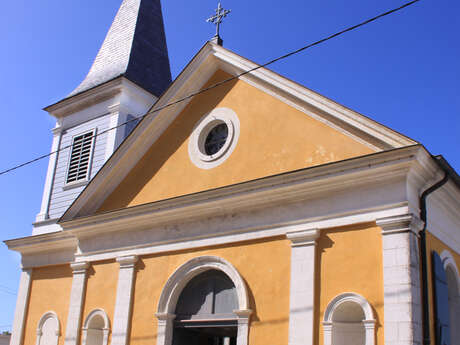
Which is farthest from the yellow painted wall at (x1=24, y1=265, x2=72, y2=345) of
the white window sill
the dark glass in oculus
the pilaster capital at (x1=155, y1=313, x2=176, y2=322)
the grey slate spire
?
the grey slate spire

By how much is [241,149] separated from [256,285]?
301 centimetres

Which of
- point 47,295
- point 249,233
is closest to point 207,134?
point 249,233

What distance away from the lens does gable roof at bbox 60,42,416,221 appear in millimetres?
10852

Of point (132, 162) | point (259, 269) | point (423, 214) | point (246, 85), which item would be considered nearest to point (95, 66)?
point (132, 162)

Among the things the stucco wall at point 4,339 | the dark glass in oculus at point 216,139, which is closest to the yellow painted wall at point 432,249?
the dark glass in oculus at point 216,139

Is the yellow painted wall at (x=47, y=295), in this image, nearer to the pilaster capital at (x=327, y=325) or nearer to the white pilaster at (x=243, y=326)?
the white pilaster at (x=243, y=326)

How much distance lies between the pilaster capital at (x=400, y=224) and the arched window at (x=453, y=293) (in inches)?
66.4

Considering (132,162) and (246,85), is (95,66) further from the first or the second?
(246,85)

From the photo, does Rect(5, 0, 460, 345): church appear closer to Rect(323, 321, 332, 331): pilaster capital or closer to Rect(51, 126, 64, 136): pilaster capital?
Rect(323, 321, 332, 331): pilaster capital

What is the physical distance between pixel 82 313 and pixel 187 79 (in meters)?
6.26

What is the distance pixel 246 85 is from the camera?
43.5 ft

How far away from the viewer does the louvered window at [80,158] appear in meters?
18.1

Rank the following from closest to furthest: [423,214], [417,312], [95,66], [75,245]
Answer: [417,312] → [423,214] → [75,245] → [95,66]

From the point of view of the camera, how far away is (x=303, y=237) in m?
11.0
